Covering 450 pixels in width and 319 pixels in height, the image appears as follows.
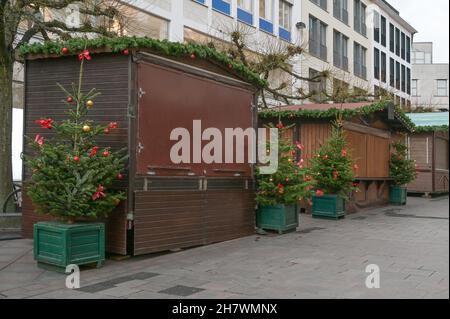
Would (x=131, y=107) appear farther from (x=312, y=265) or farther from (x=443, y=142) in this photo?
(x=443, y=142)

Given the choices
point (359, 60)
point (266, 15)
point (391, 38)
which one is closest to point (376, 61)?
point (391, 38)

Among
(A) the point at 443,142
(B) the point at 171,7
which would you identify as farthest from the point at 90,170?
(A) the point at 443,142

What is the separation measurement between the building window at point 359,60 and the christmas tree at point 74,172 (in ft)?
Result: 98.4

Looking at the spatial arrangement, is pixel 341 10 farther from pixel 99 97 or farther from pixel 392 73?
pixel 99 97

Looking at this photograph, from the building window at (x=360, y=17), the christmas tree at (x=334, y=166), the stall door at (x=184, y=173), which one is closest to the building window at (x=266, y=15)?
the building window at (x=360, y=17)

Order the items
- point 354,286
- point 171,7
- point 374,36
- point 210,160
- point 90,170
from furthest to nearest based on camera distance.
→ point 374,36 → point 171,7 → point 210,160 → point 90,170 → point 354,286

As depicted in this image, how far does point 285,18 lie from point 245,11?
4.26 metres

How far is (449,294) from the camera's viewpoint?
5.29 metres

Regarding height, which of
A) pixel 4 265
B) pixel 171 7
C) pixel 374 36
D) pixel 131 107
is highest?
pixel 374 36

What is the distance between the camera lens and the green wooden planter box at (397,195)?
18.9 metres

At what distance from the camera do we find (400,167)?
18.8m

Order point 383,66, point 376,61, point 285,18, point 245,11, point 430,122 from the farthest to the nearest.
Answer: point 383,66 → point 376,61 → point 285,18 → point 245,11 → point 430,122

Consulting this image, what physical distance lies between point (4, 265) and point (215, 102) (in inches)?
168

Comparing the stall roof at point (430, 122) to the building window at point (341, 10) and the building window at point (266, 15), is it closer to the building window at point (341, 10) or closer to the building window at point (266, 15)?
the building window at point (341, 10)
